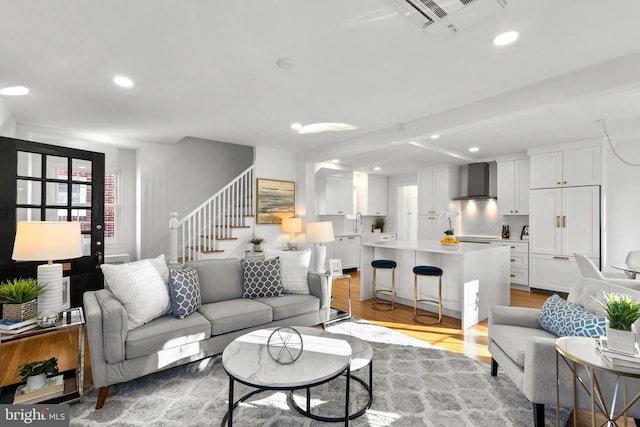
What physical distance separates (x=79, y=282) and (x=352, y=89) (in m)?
3.68

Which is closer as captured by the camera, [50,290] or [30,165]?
[50,290]

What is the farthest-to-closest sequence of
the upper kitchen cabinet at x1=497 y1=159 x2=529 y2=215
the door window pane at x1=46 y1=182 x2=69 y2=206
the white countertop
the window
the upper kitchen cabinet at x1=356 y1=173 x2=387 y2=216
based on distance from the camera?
the upper kitchen cabinet at x1=356 y1=173 x2=387 y2=216 → the upper kitchen cabinet at x1=497 y1=159 x2=529 y2=215 → the window → the white countertop → the door window pane at x1=46 y1=182 x2=69 y2=206

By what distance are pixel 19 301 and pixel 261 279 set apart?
183 cm

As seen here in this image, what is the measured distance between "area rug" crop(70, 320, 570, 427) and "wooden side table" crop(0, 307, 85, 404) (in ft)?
0.29

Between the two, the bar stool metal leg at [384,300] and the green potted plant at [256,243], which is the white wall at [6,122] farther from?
the bar stool metal leg at [384,300]

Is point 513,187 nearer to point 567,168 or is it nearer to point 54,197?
point 567,168

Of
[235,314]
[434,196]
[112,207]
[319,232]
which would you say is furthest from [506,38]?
[112,207]

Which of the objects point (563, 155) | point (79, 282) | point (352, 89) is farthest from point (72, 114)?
point (563, 155)

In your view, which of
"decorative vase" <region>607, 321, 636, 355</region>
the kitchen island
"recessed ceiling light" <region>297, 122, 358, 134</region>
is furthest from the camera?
"recessed ceiling light" <region>297, 122, 358, 134</region>

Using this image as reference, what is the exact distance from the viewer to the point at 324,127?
4523 mm

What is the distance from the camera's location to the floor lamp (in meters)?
2.19

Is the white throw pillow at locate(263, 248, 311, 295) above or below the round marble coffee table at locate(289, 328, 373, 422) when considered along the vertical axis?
above

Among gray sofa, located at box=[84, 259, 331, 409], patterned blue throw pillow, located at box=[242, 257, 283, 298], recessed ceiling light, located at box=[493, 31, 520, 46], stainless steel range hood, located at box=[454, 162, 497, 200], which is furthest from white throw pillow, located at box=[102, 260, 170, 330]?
stainless steel range hood, located at box=[454, 162, 497, 200]

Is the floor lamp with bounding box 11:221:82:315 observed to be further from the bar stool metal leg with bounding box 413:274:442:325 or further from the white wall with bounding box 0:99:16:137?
the bar stool metal leg with bounding box 413:274:442:325
